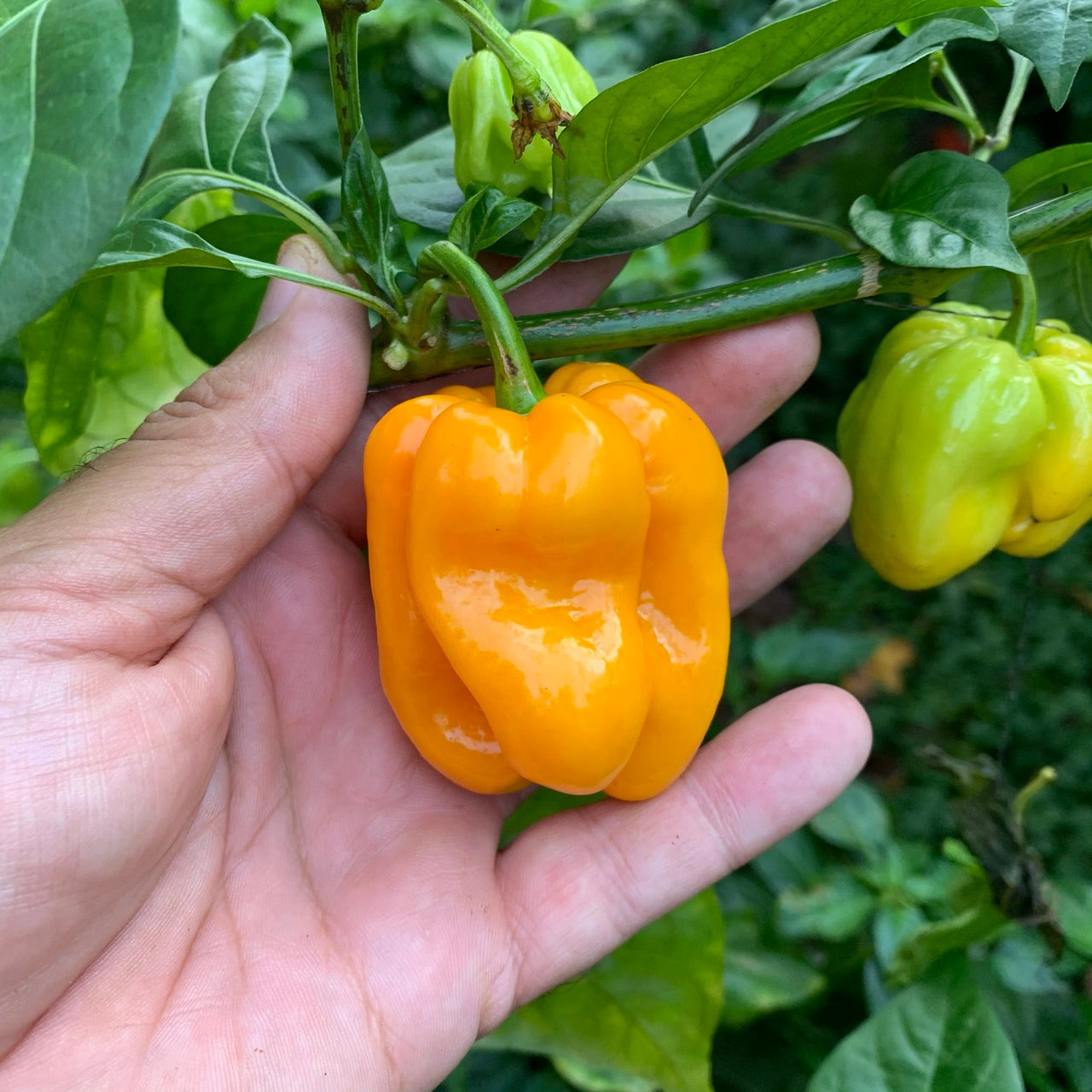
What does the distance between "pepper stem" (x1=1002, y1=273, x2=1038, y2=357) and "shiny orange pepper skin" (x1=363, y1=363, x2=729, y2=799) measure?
13.9 inches

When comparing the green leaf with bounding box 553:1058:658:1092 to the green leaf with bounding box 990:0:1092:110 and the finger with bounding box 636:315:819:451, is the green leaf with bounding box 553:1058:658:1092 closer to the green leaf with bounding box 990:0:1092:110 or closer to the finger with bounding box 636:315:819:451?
the finger with bounding box 636:315:819:451

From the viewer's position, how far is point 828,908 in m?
1.38

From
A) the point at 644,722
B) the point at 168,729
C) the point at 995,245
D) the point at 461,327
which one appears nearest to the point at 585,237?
the point at 461,327

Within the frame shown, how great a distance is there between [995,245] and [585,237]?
0.39m

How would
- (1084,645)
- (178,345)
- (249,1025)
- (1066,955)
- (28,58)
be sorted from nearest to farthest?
(28,58)
(249,1025)
(178,345)
(1066,955)
(1084,645)

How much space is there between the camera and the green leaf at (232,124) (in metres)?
0.94

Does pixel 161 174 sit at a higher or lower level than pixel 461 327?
higher

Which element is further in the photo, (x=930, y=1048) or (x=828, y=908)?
(x=828, y=908)

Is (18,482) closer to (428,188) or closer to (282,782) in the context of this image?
(282,782)

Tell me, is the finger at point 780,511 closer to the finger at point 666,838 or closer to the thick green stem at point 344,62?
the finger at point 666,838

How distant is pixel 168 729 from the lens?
2.85 feet

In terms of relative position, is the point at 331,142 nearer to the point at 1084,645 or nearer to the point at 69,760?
the point at 69,760

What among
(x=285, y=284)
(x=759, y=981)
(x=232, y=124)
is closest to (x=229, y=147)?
(x=232, y=124)

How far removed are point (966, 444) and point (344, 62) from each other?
0.69 meters
